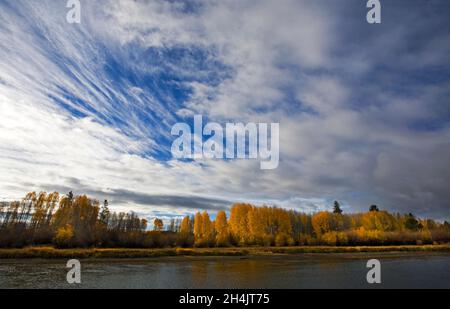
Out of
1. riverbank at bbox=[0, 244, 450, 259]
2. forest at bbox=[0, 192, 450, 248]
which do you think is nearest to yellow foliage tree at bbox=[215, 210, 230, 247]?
forest at bbox=[0, 192, 450, 248]

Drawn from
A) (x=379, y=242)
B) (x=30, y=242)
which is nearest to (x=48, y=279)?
(x=30, y=242)

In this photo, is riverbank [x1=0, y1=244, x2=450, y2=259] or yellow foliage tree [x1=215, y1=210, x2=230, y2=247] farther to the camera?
yellow foliage tree [x1=215, y1=210, x2=230, y2=247]

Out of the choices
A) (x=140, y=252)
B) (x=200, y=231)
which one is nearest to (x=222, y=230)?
(x=200, y=231)

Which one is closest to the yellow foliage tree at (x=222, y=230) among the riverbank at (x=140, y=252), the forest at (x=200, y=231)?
the forest at (x=200, y=231)

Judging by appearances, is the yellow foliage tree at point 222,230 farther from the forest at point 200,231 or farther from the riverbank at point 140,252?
the riverbank at point 140,252

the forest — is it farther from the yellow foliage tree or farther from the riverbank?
the riverbank

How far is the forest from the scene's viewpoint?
7088 cm

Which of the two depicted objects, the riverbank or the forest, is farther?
the forest
